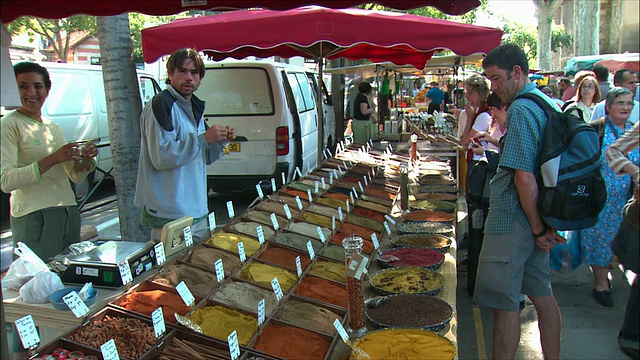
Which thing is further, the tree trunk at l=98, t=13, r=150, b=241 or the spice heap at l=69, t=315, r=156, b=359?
the tree trunk at l=98, t=13, r=150, b=241

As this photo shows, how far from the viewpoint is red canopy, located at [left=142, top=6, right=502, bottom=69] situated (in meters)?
4.66

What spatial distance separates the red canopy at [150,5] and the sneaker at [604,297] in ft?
10.7

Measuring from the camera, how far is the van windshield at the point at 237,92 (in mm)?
7023

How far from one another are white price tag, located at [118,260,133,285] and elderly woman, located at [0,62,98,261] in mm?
863

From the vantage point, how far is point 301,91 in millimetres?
8328

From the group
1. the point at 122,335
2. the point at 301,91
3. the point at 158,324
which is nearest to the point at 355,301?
the point at 158,324

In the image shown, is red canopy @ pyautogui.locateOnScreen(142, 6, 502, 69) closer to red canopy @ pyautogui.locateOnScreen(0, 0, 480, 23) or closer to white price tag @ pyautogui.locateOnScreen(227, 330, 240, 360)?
red canopy @ pyautogui.locateOnScreen(0, 0, 480, 23)

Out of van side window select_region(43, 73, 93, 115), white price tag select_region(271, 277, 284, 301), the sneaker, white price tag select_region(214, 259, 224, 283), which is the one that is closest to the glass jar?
white price tag select_region(271, 277, 284, 301)

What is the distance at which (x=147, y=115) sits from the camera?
3.07 meters

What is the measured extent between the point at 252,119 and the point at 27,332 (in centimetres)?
545

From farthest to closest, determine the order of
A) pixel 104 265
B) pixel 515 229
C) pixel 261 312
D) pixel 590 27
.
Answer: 1. pixel 590 27
2. pixel 515 229
3. pixel 104 265
4. pixel 261 312

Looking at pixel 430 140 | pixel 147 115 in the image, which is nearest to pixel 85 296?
pixel 147 115

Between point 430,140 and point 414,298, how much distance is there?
6014mm

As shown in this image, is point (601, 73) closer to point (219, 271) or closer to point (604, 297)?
point (604, 297)
